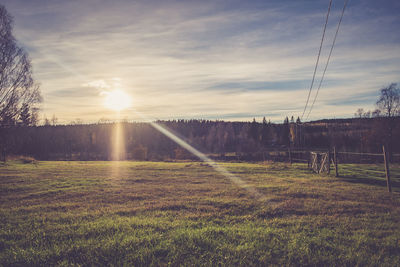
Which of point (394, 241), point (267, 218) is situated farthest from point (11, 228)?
point (394, 241)

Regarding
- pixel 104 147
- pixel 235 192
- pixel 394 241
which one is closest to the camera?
pixel 394 241

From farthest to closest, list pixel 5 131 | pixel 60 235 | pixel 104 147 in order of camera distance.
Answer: pixel 104 147, pixel 5 131, pixel 60 235

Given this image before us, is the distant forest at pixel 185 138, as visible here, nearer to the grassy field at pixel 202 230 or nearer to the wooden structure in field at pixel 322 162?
the wooden structure in field at pixel 322 162

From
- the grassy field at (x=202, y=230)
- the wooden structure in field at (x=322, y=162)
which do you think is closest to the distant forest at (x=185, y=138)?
the wooden structure in field at (x=322, y=162)

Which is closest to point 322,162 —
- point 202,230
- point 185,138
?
point 202,230

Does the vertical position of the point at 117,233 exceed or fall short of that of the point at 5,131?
it falls short

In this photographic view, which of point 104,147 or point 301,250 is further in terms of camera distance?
point 104,147

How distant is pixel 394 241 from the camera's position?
5.27m

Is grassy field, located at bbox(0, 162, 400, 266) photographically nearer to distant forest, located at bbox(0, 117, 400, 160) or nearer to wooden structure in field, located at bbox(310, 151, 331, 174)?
wooden structure in field, located at bbox(310, 151, 331, 174)

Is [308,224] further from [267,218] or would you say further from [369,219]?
[369,219]

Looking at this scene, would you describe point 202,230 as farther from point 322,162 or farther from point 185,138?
point 185,138

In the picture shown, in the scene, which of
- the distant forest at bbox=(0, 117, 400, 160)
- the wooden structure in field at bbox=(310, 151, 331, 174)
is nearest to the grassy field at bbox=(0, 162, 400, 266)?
the wooden structure in field at bbox=(310, 151, 331, 174)

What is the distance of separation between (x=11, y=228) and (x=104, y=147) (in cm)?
11619

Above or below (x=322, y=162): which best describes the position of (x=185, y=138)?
above
